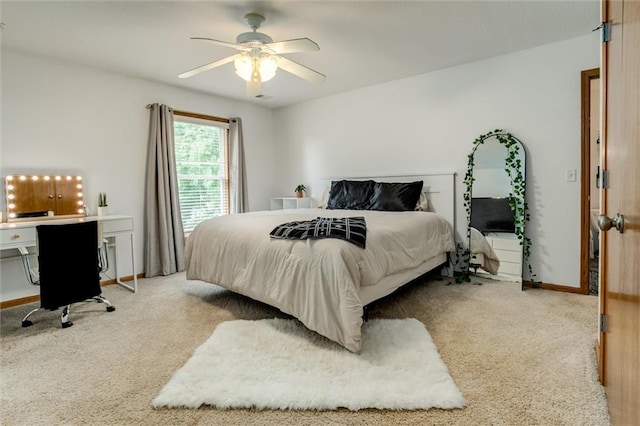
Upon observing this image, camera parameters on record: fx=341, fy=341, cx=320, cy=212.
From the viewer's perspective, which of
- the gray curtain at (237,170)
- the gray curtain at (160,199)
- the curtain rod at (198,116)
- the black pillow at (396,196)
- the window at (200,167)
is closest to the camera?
the black pillow at (396,196)

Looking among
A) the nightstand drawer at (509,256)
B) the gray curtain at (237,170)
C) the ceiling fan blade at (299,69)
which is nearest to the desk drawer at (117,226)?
the gray curtain at (237,170)

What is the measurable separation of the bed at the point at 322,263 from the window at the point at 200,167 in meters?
1.57

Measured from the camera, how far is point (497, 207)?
3.59m

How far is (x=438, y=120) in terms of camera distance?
13.1 ft

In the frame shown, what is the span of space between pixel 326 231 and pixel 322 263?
0.92 feet

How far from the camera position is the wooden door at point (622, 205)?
969 millimetres

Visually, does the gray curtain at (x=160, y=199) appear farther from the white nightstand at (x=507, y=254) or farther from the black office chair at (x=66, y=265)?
the white nightstand at (x=507, y=254)

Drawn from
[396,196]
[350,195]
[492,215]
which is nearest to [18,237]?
[350,195]

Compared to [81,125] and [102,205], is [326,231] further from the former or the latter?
[81,125]

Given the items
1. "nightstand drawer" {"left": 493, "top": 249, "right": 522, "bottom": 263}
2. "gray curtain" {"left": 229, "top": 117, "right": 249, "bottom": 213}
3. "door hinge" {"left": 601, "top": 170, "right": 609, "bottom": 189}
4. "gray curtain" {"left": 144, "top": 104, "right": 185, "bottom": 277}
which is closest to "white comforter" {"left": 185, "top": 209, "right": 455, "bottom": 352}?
"nightstand drawer" {"left": 493, "top": 249, "right": 522, "bottom": 263}

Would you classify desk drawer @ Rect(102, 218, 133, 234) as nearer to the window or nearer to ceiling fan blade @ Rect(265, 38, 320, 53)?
the window

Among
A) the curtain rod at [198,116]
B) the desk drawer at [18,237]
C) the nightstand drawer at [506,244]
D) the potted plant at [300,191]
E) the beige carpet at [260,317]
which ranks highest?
the curtain rod at [198,116]

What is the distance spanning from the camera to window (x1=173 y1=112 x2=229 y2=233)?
15.1 ft

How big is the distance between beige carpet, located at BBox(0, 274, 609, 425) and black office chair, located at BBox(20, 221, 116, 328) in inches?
9.0
